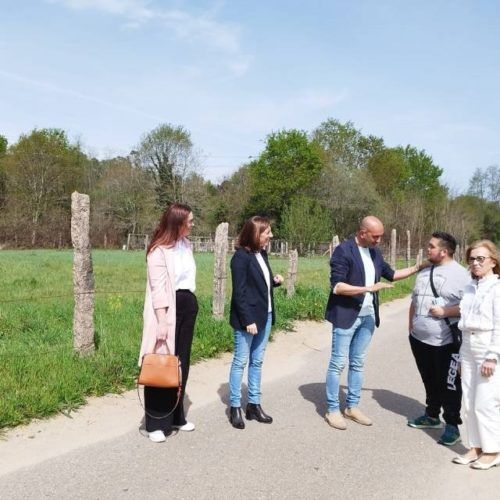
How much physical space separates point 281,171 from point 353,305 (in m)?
55.7

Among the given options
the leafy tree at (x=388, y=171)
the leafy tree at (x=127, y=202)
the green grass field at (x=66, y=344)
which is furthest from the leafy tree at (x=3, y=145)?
the green grass field at (x=66, y=344)

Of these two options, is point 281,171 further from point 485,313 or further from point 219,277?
point 485,313

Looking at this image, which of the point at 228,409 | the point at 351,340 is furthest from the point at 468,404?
the point at 228,409

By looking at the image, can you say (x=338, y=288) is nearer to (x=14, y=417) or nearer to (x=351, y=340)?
(x=351, y=340)

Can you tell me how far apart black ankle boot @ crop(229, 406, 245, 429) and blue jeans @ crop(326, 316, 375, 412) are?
0.88 metres

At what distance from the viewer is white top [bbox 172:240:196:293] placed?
4938 millimetres

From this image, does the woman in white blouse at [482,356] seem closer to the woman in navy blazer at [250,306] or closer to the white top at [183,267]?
the woman in navy blazer at [250,306]

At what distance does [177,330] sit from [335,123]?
69.5 m

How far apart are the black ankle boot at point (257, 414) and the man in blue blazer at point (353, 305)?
1.97 feet

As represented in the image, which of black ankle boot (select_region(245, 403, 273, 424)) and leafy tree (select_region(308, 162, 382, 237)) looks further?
leafy tree (select_region(308, 162, 382, 237))

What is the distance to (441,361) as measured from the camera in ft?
16.9

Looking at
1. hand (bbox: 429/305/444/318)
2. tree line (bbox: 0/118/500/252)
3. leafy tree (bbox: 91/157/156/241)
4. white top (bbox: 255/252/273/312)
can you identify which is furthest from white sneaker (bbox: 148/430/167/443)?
leafy tree (bbox: 91/157/156/241)

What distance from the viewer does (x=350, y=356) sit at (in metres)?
5.55

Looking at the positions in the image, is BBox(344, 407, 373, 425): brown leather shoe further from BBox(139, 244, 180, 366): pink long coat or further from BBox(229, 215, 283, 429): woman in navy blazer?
BBox(139, 244, 180, 366): pink long coat
